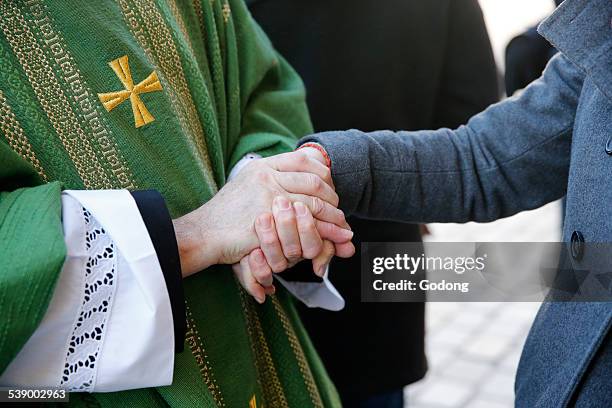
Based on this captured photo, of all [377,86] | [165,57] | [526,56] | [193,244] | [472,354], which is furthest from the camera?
[472,354]

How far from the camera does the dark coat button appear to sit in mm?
1325

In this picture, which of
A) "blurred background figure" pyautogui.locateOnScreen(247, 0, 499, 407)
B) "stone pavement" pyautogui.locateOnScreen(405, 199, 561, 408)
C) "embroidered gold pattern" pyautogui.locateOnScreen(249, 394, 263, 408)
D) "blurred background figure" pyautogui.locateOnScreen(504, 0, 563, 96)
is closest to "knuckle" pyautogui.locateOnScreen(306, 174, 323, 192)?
"embroidered gold pattern" pyautogui.locateOnScreen(249, 394, 263, 408)

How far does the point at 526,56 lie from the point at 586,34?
1.38 metres

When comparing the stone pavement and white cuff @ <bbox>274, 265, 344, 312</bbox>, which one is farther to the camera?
the stone pavement

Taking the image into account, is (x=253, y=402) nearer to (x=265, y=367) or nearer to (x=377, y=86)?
(x=265, y=367)

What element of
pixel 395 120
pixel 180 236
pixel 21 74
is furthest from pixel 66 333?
pixel 395 120

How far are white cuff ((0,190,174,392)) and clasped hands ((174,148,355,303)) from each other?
0.39ft

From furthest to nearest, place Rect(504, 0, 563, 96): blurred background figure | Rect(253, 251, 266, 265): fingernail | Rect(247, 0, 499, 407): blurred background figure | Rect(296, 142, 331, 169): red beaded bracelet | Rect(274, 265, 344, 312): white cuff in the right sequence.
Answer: Rect(504, 0, 563, 96): blurred background figure < Rect(247, 0, 499, 407): blurred background figure < Rect(274, 265, 344, 312): white cuff < Rect(296, 142, 331, 169): red beaded bracelet < Rect(253, 251, 266, 265): fingernail

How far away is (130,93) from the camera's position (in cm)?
135

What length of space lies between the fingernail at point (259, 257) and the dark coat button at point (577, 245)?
0.54 meters

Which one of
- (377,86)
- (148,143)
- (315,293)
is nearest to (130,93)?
(148,143)

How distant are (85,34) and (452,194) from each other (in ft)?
2.57

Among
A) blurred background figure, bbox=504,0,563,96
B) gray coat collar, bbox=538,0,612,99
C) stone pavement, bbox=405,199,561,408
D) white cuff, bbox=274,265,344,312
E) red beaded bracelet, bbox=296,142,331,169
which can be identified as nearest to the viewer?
gray coat collar, bbox=538,0,612,99

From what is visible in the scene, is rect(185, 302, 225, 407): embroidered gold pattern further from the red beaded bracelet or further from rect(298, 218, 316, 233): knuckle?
the red beaded bracelet
